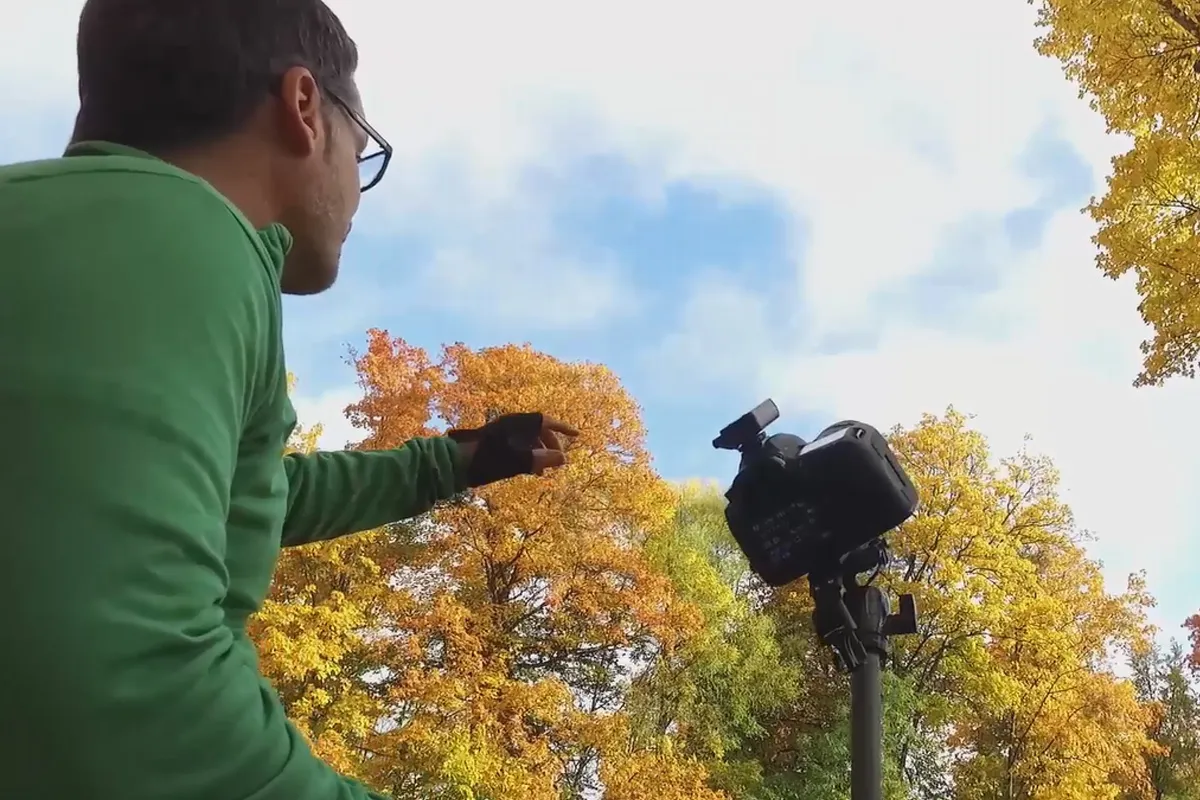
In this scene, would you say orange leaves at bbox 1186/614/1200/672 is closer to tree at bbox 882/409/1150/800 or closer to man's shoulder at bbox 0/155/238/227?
tree at bbox 882/409/1150/800

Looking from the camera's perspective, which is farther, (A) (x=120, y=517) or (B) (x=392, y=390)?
(B) (x=392, y=390)

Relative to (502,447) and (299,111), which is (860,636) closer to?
(502,447)

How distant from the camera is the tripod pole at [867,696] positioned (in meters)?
1.42

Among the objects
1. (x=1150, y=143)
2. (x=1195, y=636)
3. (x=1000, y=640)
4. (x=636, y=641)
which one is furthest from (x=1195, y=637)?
(x=1150, y=143)

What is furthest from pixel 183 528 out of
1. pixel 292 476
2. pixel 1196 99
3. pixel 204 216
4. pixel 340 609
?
pixel 340 609

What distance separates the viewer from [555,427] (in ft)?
4.21

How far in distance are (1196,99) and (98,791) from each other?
19.3ft

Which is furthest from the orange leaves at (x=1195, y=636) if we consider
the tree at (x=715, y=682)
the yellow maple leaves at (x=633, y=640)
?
the tree at (x=715, y=682)

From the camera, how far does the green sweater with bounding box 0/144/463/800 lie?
38 centimetres

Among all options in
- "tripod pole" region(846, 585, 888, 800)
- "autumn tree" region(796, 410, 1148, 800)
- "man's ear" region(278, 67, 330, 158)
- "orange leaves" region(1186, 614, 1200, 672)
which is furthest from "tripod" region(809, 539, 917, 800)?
"orange leaves" region(1186, 614, 1200, 672)

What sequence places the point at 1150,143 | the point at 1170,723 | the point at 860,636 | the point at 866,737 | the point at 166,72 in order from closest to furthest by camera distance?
the point at 166,72, the point at 866,737, the point at 860,636, the point at 1150,143, the point at 1170,723

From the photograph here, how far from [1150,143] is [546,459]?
5.37 metres

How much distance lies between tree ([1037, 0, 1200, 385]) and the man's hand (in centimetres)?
498

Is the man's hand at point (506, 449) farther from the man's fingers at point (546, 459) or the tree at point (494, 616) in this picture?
the tree at point (494, 616)
